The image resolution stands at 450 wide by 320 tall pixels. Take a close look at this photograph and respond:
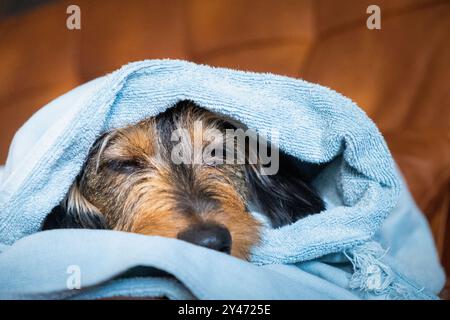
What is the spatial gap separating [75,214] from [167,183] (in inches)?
9.4

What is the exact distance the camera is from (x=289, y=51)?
6.79 ft

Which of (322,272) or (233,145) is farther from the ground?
(233,145)

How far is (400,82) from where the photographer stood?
5.52 feet

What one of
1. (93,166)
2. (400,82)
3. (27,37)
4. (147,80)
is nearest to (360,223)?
(147,80)

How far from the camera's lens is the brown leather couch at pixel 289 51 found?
1541 millimetres

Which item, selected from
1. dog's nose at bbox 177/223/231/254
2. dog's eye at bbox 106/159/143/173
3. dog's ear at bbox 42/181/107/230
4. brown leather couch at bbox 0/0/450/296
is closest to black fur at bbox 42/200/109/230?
dog's ear at bbox 42/181/107/230

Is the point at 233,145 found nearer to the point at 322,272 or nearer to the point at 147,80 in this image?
the point at 147,80

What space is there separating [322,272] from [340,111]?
343 millimetres

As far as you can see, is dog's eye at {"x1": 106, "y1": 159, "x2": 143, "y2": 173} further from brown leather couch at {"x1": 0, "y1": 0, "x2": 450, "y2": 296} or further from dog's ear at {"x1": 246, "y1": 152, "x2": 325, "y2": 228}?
brown leather couch at {"x1": 0, "y1": 0, "x2": 450, "y2": 296}

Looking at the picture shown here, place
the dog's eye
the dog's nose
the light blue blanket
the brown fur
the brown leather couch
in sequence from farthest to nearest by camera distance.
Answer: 1. the brown leather couch
2. the dog's eye
3. the brown fur
4. the dog's nose
5. the light blue blanket

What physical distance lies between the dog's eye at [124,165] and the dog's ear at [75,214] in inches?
3.9

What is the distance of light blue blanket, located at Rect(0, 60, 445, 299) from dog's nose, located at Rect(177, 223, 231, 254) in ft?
0.26

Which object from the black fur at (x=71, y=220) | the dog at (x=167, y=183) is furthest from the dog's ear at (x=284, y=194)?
the black fur at (x=71, y=220)

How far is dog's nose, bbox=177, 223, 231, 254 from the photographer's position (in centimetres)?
97
